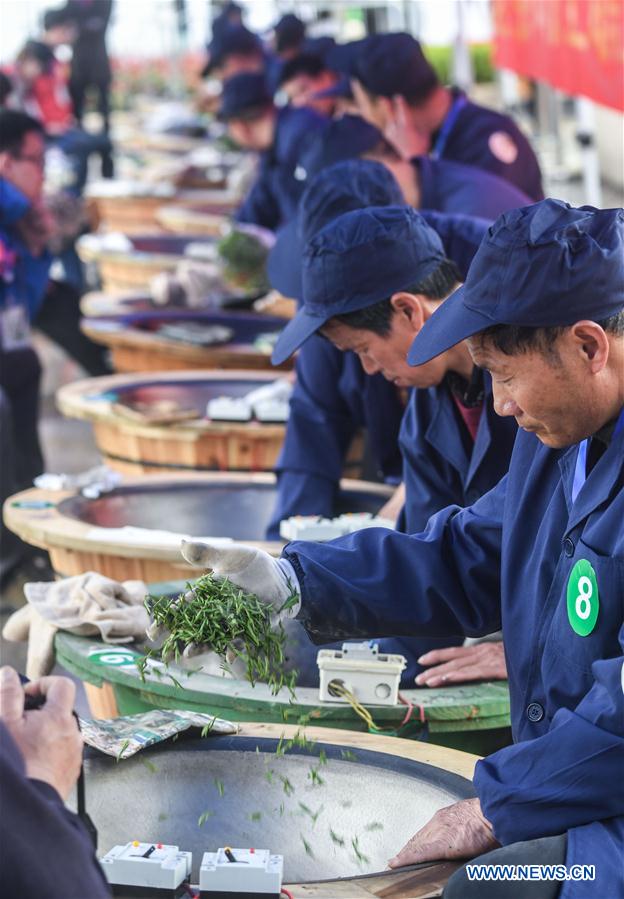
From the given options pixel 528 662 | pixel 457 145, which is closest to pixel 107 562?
pixel 528 662

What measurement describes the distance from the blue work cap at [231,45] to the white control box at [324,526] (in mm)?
7409

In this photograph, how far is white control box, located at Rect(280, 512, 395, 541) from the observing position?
394 cm

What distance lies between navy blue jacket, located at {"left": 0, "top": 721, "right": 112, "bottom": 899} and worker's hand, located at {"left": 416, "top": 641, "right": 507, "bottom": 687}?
1.54 metres

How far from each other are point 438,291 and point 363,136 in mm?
2228

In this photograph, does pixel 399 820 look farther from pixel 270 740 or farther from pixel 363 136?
pixel 363 136

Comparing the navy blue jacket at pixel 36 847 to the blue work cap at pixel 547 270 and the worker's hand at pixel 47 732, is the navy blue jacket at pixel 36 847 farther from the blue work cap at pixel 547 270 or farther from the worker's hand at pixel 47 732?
the blue work cap at pixel 547 270

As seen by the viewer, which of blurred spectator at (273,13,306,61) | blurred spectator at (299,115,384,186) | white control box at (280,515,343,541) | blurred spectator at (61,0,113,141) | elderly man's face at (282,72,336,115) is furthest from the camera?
blurred spectator at (61,0,113,141)

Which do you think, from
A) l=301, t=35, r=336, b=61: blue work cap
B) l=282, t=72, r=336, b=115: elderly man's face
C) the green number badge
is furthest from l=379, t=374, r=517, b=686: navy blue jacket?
l=301, t=35, r=336, b=61: blue work cap

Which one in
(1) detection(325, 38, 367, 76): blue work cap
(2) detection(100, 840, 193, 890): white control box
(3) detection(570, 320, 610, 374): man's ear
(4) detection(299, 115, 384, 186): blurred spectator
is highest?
(3) detection(570, 320, 610, 374): man's ear

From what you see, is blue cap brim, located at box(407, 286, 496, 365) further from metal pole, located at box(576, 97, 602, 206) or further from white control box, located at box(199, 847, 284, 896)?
metal pole, located at box(576, 97, 602, 206)

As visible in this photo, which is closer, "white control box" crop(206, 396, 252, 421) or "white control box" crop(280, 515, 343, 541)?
"white control box" crop(280, 515, 343, 541)

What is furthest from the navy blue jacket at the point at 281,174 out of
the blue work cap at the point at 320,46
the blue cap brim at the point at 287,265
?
the blue cap brim at the point at 287,265

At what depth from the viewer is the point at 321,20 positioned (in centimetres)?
1797

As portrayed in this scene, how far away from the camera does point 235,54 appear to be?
10.8m
